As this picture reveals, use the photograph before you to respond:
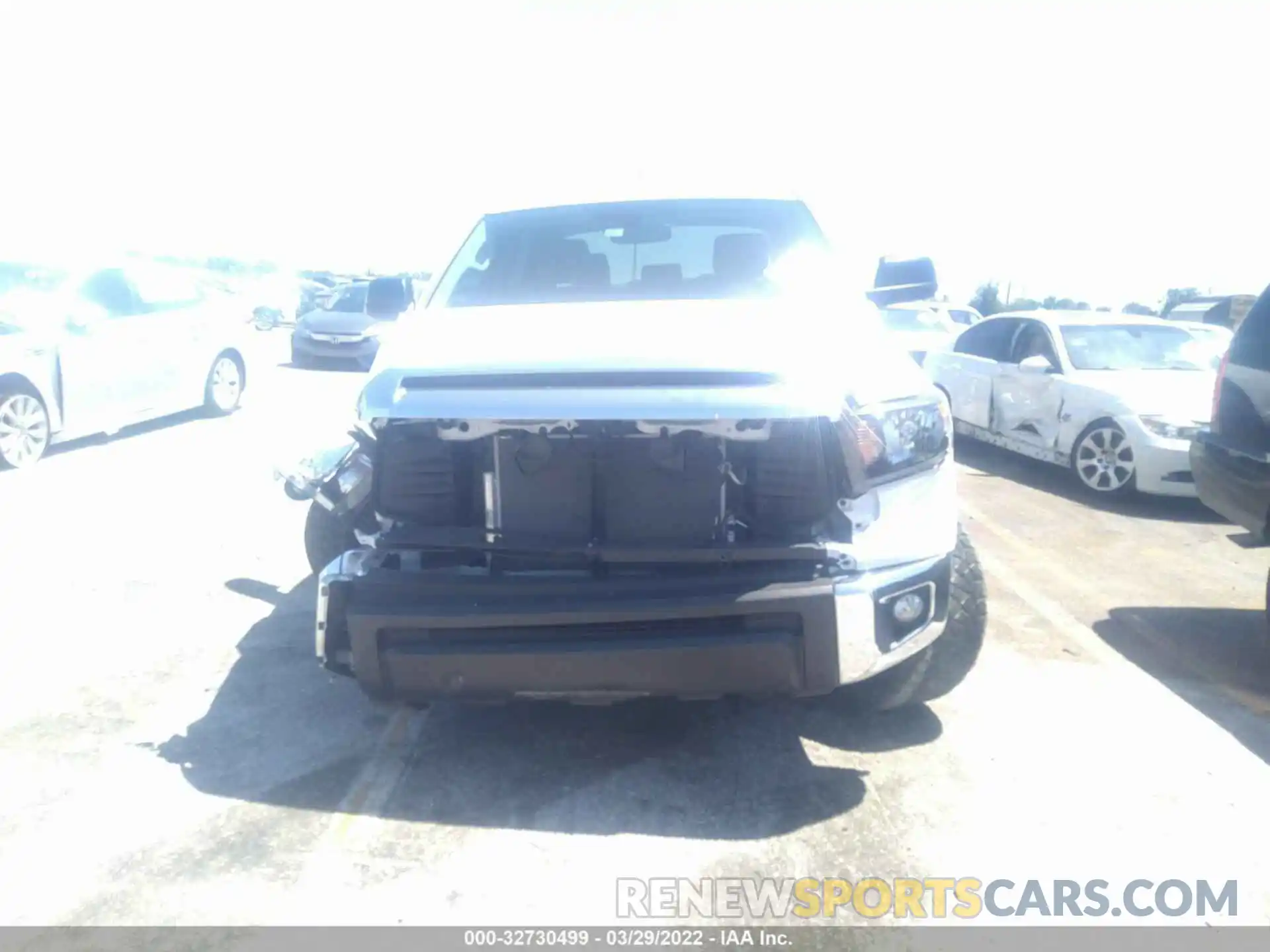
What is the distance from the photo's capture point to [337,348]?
50.9 ft

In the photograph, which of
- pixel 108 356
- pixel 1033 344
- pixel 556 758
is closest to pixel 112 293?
pixel 108 356

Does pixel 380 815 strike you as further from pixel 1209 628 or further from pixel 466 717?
pixel 1209 628

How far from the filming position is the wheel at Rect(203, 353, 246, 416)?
10500mm

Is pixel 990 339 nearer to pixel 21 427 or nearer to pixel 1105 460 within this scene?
pixel 1105 460

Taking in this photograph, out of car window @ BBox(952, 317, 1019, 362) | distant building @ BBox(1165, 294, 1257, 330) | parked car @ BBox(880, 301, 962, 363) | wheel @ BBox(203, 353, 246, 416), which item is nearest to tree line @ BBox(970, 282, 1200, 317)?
distant building @ BBox(1165, 294, 1257, 330)

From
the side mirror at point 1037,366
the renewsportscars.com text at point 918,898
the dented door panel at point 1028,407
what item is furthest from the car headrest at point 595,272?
the side mirror at point 1037,366

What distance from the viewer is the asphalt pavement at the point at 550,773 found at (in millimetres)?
2645

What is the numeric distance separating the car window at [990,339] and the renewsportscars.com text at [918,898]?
687 cm

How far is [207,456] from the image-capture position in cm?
843

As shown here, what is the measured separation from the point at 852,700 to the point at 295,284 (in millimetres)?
28873

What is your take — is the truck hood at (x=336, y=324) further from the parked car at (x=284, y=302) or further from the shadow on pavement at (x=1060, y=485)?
the shadow on pavement at (x=1060, y=485)

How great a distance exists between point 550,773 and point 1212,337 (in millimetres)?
7214

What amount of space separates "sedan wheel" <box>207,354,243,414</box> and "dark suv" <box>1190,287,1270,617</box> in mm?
9273

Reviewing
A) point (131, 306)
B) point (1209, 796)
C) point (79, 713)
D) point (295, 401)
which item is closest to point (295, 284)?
point (295, 401)
